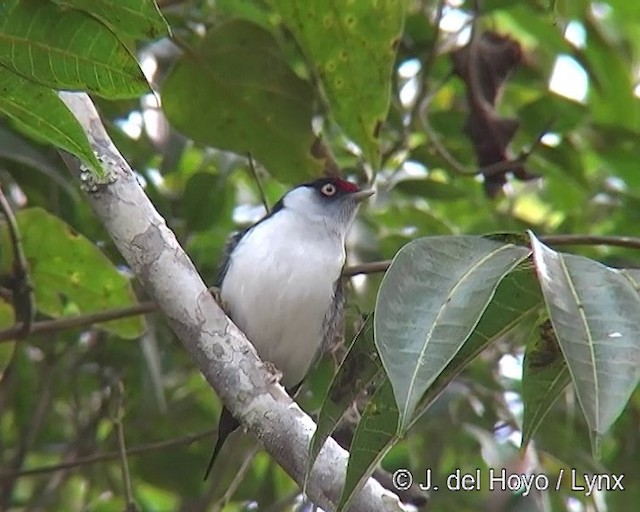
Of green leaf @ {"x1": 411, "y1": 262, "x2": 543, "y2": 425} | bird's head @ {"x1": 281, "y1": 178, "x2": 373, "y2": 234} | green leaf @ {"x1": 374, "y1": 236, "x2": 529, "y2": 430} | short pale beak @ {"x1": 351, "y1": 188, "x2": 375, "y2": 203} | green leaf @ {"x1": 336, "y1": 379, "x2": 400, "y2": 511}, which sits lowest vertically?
bird's head @ {"x1": 281, "y1": 178, "x2": 373, "y2": 234}

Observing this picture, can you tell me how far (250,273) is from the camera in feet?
10.8

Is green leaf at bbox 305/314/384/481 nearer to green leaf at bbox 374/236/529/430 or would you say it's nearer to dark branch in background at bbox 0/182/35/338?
green leaf at bbox 374/236/529/430

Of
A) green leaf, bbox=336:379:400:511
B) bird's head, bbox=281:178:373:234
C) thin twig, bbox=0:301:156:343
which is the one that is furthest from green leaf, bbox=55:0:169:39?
bird's head, bbox=281:178:373:234

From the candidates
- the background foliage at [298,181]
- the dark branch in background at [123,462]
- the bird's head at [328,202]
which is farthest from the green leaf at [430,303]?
the bird's head at [328,202]

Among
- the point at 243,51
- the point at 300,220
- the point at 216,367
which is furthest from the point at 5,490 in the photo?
the point at 216,367

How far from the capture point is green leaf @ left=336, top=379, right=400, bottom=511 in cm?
158

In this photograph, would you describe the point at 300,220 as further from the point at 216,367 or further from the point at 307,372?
the point at 216,367

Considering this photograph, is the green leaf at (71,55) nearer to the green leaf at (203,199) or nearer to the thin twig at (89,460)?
the thin twig at (89,460)

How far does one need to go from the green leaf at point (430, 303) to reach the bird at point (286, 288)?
5.61 feet

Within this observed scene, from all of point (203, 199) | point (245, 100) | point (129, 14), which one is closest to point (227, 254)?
point (203, 199)

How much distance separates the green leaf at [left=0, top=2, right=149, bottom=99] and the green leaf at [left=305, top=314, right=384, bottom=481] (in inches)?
19.2

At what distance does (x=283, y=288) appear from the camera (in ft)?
11.0

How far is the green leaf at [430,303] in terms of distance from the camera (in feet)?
4.53

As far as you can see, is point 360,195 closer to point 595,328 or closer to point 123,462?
point 123,462
